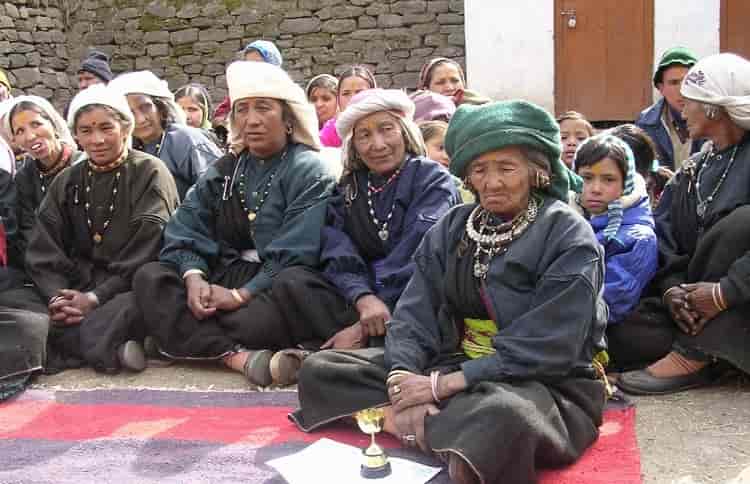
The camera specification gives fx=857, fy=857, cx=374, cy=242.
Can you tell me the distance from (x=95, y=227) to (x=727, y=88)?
3259mm

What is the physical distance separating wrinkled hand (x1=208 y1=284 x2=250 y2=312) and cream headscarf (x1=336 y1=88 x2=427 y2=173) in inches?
31.8

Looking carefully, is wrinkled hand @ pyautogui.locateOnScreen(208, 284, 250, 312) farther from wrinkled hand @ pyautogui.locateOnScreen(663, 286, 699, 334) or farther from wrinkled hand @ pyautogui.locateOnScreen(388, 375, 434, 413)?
wrinkled hand @ pyautogui.locateOnScreen(663, 286, 699, 334)

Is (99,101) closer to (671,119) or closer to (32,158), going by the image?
(32,158)

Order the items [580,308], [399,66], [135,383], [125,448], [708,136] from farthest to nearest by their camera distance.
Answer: [399,66] < [135,383] < [708,136] < [125,448] < [580,308]

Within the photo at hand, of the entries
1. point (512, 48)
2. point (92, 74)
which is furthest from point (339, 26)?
point (92, 74)

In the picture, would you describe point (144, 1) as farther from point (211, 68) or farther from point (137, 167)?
point (137, 167)

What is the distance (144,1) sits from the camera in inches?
532

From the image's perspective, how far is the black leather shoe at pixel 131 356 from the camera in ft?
14.1

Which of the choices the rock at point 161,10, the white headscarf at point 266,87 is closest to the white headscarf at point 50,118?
the white headscarf at point 266,87

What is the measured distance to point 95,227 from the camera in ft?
15.4

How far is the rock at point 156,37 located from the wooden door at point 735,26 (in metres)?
8.09

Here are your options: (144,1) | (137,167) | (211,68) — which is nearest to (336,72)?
(211,68)

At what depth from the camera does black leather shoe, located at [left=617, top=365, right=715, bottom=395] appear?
12.1 feet

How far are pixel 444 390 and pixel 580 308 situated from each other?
1.78 ft
